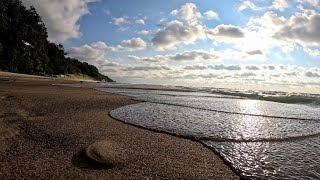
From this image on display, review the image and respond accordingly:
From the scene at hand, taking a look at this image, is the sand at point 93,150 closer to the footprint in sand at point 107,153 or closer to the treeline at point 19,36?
the footprint in sand at point 107,153

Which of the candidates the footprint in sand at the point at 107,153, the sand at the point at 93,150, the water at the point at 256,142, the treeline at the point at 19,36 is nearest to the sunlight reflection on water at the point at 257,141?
the water at the point at 256,142

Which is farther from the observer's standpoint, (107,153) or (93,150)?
(93,150)

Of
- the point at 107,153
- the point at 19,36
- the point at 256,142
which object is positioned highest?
the point at 19,36

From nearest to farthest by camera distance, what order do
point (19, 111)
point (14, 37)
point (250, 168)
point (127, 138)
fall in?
1. point (250, 168)
2. point (127, 138)
3. point (19, 111)
4. point (14, 37)

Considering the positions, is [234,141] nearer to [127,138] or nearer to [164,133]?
[164,133]

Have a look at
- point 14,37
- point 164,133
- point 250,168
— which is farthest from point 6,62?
point 250,168

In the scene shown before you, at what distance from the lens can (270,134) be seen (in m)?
9.45

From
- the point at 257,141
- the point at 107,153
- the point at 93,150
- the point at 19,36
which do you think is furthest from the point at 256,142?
the point at 19,36

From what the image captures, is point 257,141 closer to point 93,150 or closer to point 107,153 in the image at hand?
Answer: point 107,153

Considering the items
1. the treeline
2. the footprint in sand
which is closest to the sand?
the footprint in sand

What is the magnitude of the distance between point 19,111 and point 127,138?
17.2 ft

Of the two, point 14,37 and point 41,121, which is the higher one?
point 14,37

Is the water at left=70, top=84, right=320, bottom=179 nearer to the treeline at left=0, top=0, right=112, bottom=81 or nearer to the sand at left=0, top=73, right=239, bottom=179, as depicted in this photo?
the sand at left=0, top=73, right=239, bottom=179

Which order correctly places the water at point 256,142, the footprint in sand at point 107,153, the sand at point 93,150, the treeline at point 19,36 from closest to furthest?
the sand at point 93,150, the footprint in sand at point 107,153, the water at point 256,142, the treeline at point 19,36
